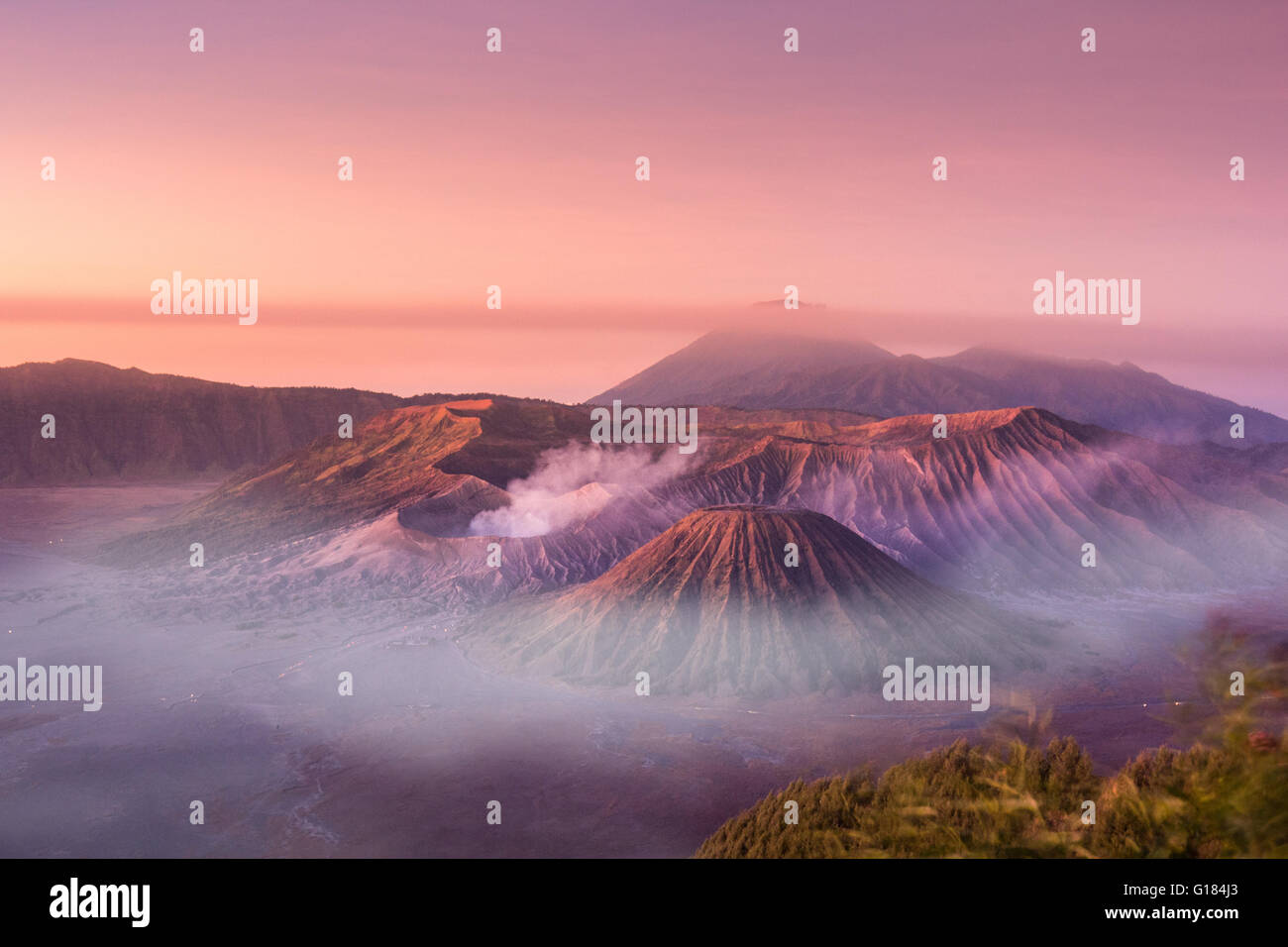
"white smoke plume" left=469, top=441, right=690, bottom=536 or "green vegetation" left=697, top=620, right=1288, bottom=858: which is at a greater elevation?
"white smoke plume" left=469, top=441, right=690, bottom=536

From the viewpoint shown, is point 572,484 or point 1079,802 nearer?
point 1079,802

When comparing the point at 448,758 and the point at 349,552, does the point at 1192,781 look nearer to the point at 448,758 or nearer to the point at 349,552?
the point at 448,758

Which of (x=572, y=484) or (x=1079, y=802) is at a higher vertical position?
(x=572, y=484)

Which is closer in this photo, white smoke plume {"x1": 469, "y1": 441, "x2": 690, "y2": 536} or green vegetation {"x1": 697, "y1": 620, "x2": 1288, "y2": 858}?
green vegetation {"x1": 697, "y1": 620, "x2": 1288, "y2": 858}

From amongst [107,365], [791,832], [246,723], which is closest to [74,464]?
[107,365]
